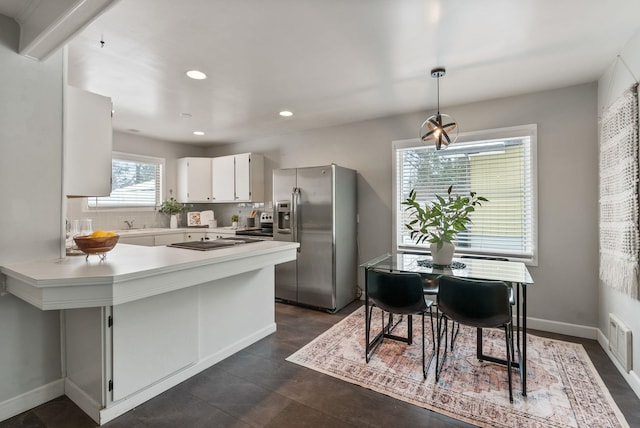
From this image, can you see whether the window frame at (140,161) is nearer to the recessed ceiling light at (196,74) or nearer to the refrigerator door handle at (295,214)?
the recessed ceiling light at (196,74)

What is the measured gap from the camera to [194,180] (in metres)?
5.38

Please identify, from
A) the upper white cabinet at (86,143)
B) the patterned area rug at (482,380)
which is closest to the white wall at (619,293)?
the patterned area rug at (482,380)

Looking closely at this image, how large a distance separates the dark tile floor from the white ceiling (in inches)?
97.2

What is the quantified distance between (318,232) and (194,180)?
8.92ft

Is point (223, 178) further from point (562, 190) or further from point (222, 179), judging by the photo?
point (562, 190)

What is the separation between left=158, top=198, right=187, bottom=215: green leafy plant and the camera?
5.25 meters

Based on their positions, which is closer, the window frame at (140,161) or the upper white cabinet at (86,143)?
the upper white cabinet at (86,143)

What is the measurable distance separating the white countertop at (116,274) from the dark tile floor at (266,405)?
0.79 meters

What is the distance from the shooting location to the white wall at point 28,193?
189 cm

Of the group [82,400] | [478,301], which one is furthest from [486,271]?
[82,400]

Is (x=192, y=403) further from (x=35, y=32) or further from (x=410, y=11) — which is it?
(x=410, y=11)

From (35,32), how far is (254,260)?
1.93 metres

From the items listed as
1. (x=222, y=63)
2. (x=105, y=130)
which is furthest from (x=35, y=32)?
(x=222, y=63)

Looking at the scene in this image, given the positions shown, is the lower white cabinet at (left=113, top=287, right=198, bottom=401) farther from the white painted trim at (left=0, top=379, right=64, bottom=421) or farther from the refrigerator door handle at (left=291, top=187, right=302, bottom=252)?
the refrigerator door handle at (left=291, top=187, right=302, bottom=252)
